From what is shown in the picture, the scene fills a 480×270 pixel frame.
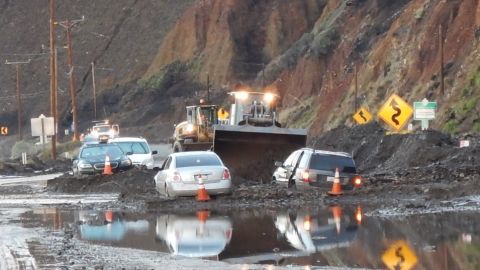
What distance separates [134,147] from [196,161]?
16280mm

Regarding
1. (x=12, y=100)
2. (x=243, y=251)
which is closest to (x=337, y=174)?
(x=243, y=251)

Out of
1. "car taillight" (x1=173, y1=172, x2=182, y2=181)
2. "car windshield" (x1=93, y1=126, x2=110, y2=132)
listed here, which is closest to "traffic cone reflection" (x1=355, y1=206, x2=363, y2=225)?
"car taillight" (x1=173, y1=172, x2=182, y2=181)

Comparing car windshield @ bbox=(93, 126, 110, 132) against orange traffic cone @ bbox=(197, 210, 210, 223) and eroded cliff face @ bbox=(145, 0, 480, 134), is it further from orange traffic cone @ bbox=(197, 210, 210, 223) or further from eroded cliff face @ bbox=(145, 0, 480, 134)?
orange traffic cone @ bbox=(197, 210, 210, 223)

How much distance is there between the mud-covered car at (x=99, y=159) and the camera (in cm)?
4125

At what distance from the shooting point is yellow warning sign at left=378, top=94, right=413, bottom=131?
41.6 metres

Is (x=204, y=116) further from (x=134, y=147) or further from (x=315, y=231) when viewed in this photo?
(x=315, y=231)

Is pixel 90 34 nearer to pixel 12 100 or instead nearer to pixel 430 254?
pixel 12 100

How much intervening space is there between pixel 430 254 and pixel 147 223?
29.8 feet

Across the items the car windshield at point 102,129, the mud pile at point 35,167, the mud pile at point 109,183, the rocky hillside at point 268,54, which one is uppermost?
the rocky hillside at point 268,54

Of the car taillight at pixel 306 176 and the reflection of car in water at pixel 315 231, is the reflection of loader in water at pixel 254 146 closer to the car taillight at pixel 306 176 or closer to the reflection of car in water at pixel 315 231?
the car taillight at pixel 306 176

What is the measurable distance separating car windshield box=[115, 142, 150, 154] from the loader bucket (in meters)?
7.91

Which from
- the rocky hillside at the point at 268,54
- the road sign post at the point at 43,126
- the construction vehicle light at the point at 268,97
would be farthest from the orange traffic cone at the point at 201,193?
the road sign post at the point at 43,126

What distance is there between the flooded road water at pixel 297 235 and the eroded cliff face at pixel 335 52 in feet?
80.8

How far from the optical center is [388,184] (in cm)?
3114
